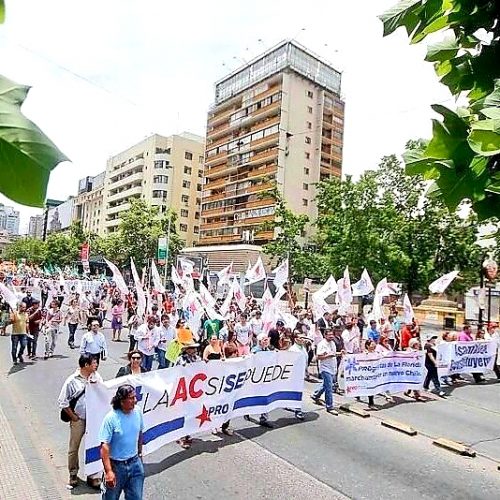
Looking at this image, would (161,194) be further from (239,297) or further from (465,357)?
(465,357)

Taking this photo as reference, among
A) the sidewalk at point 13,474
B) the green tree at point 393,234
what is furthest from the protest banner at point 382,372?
the green tree at point 393,234

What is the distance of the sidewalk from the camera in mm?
6711

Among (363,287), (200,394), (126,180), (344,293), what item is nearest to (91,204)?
(126,180)

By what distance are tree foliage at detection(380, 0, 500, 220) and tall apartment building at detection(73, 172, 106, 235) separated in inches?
4078

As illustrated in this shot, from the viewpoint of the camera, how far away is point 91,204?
11169cm

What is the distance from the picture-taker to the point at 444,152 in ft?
5.65

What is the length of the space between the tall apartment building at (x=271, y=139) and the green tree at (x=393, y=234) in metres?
29.9

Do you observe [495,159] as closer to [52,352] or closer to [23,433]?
[23,433]

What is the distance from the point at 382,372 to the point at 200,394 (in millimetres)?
5494

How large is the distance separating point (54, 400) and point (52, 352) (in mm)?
5918

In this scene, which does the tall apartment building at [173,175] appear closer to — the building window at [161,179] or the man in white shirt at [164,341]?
the building window at [161,179]

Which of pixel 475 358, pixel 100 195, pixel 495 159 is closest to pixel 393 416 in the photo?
pixel 475 358

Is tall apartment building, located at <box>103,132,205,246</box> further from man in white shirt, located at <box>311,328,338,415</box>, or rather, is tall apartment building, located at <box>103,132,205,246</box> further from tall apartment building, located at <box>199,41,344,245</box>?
man in white shirt, located at <box>311,328,338,415</box>

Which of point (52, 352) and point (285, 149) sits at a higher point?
point (285, 149)
